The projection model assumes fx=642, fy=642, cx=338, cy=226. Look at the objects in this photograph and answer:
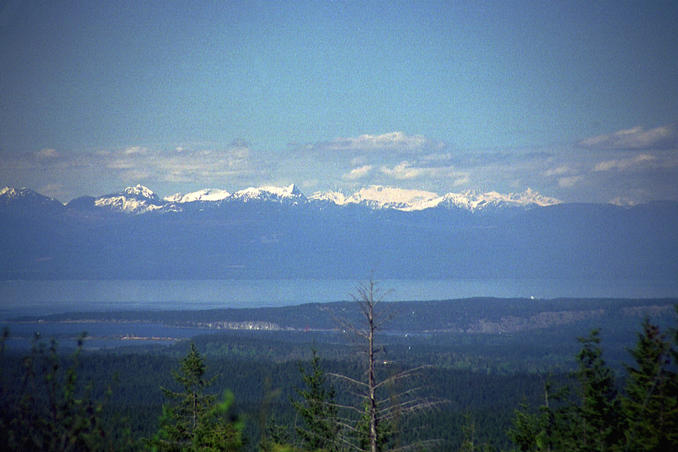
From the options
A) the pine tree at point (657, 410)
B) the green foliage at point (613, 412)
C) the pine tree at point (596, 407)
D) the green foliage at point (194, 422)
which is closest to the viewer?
the pine tree at point (657, 410)

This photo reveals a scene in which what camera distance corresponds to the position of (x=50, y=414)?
215 inches

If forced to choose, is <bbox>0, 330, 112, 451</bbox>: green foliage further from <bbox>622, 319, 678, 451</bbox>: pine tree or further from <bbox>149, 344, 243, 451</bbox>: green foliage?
<bbox>622, 319, 678, 451</bbox>: pine tree

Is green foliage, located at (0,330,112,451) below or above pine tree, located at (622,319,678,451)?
above

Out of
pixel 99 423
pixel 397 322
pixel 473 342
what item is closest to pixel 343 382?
pixel 99 423

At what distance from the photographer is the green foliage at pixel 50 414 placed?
5.09 meters

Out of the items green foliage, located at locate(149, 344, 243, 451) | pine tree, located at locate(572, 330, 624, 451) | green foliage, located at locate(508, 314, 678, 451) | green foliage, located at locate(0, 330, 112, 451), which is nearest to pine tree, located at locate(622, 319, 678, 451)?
green foliage, located at locate(508, 314, 678, 451)

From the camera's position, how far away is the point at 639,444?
1285 cm

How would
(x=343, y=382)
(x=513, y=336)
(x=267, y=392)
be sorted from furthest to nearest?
(x=513, y=336)
(x=343, y=382)
(x=267, y=392)

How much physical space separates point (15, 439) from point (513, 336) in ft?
431

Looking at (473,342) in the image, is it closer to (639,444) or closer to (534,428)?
(534,428)

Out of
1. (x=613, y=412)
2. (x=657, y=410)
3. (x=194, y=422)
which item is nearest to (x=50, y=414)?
(x=657, y=410)

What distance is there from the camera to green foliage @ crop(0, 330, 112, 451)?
5.09 metres

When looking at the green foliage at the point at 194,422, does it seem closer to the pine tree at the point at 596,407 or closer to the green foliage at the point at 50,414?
the green foliage at the point at 50,414

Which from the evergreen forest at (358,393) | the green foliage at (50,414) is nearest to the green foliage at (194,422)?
the evergreen forest at (358,393)
